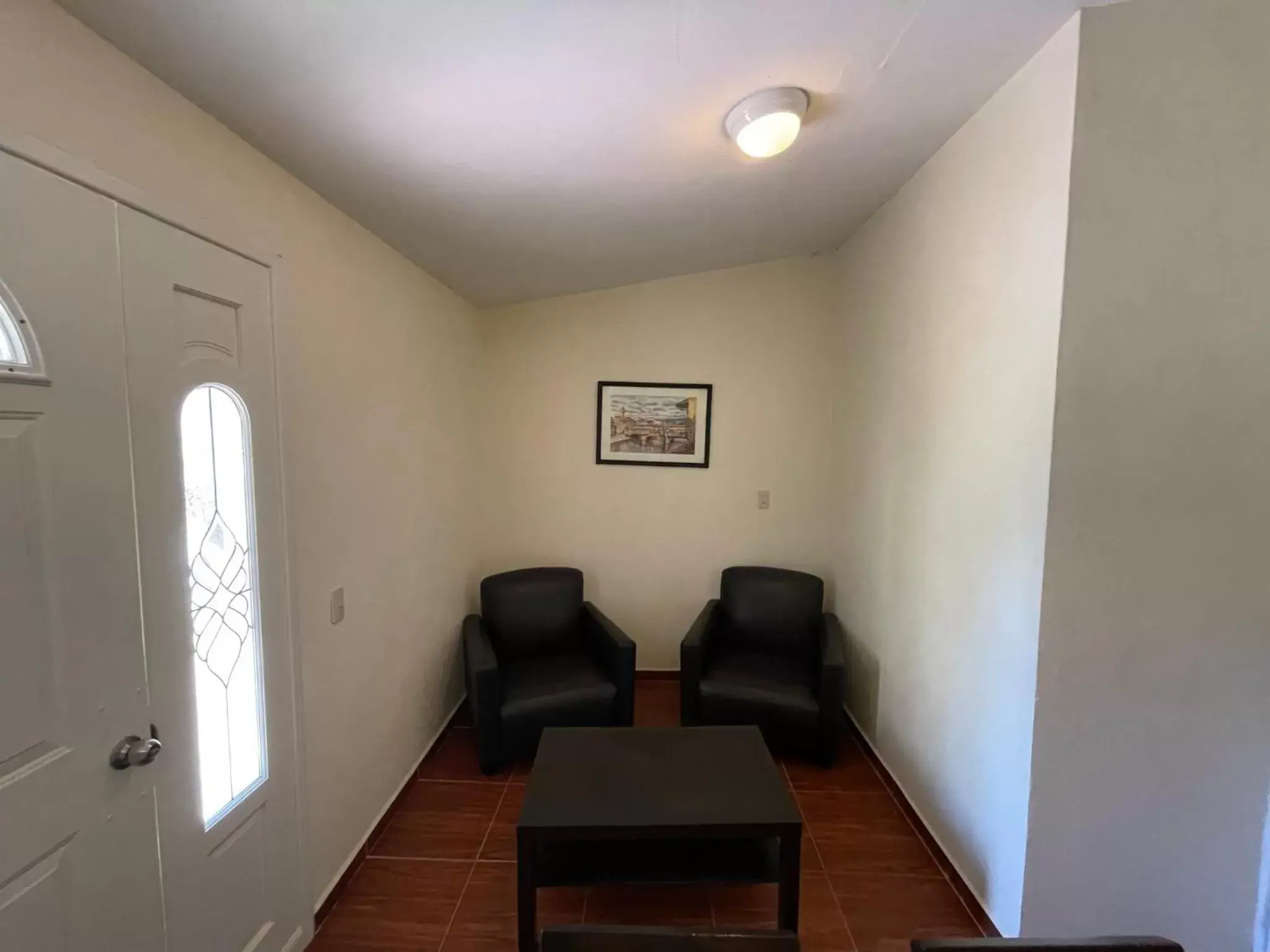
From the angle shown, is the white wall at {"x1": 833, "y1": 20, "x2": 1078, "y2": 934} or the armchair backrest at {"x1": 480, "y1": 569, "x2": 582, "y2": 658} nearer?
the white wall at {"x1": 833, "y1": 20, "x2": 1078, "y2": 934}

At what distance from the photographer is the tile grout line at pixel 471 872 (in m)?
1.92

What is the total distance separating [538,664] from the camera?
3.23 meters

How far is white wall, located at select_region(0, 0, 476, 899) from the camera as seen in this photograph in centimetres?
116

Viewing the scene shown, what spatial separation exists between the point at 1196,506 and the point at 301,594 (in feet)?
8.50

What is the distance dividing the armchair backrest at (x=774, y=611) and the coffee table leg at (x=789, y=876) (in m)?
1.65

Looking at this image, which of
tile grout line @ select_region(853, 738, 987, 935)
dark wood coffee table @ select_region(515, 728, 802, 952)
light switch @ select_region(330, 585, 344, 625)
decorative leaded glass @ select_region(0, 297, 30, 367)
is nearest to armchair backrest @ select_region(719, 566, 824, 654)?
tile grout line @ select_region(853, 738, 987, 935)

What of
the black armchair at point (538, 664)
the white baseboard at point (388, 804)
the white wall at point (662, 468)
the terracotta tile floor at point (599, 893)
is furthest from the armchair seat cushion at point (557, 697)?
the white wall at point (662, 468)

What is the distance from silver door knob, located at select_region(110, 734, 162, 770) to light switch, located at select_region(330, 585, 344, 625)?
75cm

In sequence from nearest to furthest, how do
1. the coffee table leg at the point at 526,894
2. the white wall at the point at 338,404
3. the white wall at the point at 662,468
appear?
the white wall at the point at 338,404, the coffee table leg at the point at 526,894, the white wall at the point at 662,468

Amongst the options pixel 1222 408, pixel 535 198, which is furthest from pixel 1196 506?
pixel 535 198

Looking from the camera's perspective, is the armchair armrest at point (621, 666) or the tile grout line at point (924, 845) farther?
the armchair armrest at point (621, 666)

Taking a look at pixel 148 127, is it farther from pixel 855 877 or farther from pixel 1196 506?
pixel 855 877

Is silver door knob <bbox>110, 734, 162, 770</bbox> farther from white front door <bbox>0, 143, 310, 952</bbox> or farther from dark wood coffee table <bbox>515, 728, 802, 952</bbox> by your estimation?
dark wood coffee table <bbox>515, 728, 802, 952</bbox>

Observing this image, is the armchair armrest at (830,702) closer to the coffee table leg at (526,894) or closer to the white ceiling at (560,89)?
the coffee table leg at (526,894)
